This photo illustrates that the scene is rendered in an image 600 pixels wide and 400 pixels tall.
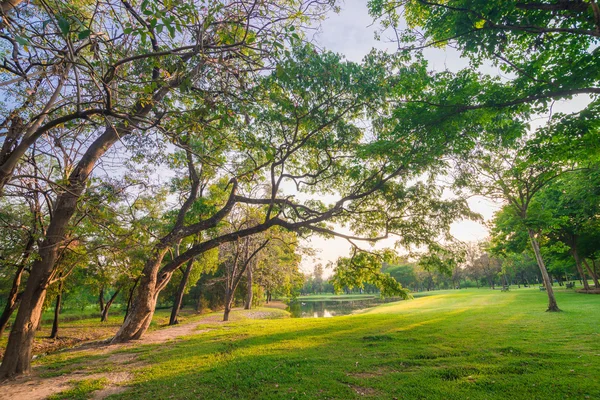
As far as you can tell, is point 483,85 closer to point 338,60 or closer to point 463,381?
point 338,60

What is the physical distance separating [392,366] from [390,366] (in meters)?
0.05

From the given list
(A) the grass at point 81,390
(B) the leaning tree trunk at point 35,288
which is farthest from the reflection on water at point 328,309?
(B) the leaning tree trunk at point 35,288

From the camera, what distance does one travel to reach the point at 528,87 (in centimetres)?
645

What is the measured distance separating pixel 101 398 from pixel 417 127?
9.73 meters

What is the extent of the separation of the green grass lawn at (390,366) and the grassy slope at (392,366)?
0.02 meters

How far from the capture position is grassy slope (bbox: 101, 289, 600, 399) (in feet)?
17.2

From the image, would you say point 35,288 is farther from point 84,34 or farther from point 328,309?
point 328,309

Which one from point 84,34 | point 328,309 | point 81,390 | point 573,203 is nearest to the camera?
point 84,34

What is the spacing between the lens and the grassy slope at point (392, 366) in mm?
5246

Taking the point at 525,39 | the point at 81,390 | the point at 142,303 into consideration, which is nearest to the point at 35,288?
the point at 81,390

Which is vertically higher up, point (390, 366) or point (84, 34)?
point (84, 34)

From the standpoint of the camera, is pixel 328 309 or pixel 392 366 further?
pixel 328 309

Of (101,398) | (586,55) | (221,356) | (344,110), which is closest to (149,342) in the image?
(221,356)

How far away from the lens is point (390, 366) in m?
6.88
